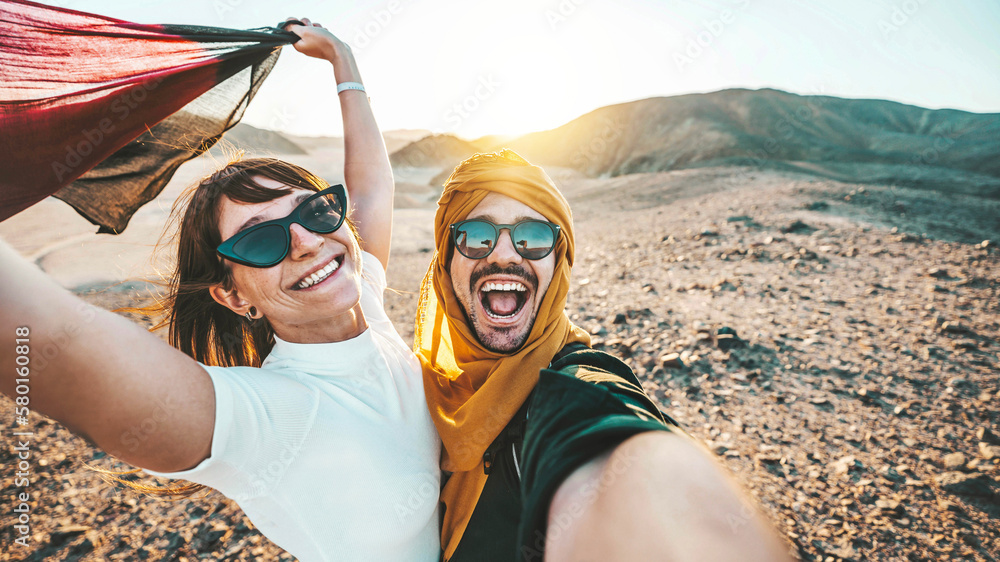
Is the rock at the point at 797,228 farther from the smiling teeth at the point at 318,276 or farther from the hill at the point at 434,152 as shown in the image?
the hill at the point at 434,152

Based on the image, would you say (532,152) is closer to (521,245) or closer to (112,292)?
(112,292)

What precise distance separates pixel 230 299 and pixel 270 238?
0.36 m

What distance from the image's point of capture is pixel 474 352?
2.21m

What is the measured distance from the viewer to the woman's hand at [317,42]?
3.00 meters

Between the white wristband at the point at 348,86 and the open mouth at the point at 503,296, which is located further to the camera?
the white wristband at the point at 348,86

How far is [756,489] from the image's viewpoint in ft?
9.53

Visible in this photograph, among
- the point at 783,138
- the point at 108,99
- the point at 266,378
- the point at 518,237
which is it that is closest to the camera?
the point at 266,378

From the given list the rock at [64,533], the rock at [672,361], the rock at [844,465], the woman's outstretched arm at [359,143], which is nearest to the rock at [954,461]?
the rock at [844,465]

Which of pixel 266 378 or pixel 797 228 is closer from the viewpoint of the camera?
pixel 266 378

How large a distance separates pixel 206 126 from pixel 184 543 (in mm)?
2927

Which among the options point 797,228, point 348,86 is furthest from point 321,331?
point 797,228

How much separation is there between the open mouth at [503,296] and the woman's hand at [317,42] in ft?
7.14

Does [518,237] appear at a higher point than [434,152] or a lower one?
lower

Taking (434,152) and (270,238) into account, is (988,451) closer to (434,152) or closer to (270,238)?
(270,238)
